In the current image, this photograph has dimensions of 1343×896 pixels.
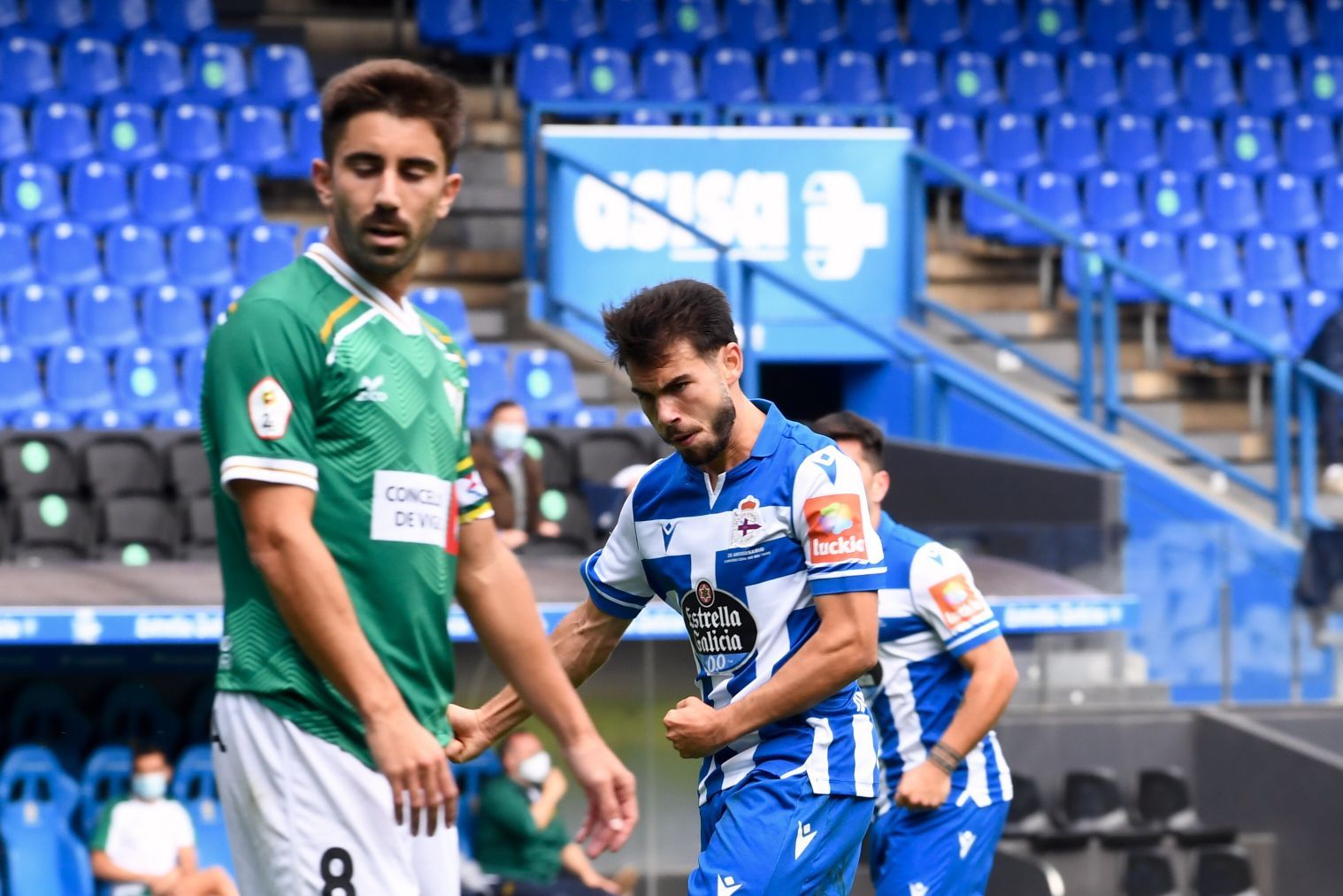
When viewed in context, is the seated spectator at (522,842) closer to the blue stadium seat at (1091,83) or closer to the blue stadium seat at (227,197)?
the blue stadium seat at (227,197)

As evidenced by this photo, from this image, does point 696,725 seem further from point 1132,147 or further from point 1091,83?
point 1091,83

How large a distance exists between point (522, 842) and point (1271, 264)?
8.71m

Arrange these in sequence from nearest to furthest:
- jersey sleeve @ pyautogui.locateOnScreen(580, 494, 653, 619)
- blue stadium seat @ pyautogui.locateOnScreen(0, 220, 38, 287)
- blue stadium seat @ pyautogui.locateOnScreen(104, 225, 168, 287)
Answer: jersey sleeve @ pyautogui.locateOnScreen(580, 494, 653, 619) < blue stadium seat @ pyautogui.locateOnScreen(0, 220, 38, 287) < blue stadium seat @ pyautogui.locateOnScreen(104, 225, 168, 287)

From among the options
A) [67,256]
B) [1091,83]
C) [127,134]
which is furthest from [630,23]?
[67,256]

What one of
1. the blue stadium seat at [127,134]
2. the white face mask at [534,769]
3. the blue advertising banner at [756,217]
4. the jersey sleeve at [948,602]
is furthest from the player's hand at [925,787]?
the blue stadium seat at [127,134]

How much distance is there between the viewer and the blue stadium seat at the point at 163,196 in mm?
13234

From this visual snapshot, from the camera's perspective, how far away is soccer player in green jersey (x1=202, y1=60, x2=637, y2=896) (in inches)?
119

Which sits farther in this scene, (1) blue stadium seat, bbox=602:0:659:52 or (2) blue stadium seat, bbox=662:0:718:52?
(2) blue stadium seat, bbox=662:0:718:52

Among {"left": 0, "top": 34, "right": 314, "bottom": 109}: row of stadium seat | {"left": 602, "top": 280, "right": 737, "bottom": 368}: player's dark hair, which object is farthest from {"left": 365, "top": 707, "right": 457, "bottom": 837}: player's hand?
{"left": 0, "top": 34, "right": 314, "bottom": 109}: row of stadium seat

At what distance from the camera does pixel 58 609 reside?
8414mm

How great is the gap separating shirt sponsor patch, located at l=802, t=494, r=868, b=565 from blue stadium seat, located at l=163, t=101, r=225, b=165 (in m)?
10.4

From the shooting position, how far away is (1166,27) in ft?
58.3

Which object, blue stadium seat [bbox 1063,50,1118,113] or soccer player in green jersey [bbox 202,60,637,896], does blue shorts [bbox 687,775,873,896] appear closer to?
soccer player in green jersey [bbox 202,60,637,896]

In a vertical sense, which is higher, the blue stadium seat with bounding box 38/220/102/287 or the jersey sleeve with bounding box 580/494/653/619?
the blue stadium seat with bounding box 38/220/102/287
